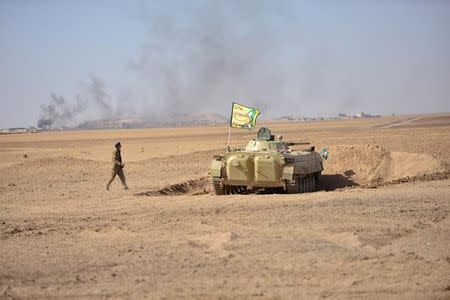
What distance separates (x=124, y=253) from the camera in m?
10.2

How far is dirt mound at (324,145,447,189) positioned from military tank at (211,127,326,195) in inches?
140

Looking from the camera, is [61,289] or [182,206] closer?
[61,289]

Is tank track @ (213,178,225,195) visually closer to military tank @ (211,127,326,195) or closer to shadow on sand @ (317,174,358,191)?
military tank @ (211,127,326,195)

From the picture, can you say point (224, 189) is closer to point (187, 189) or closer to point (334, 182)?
point (187, 189)

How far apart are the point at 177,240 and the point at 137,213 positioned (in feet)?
11.1

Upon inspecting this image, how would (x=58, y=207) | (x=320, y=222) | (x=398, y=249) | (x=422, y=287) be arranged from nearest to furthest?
(x=422, y=287), (x=398, y=249), (x=320, y=222), (x=58, y=207)

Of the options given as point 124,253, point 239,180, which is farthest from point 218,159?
point 124,253

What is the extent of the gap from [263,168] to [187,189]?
14.6 ft

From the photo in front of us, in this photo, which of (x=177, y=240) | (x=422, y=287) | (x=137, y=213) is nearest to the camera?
(x=422, y=287)

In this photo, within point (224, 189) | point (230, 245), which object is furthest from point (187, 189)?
point (230, 245)

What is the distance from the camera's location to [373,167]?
77.2 feet

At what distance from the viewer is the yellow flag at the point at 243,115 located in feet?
65.8

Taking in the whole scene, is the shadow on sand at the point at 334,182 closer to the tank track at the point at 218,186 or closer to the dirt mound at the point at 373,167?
the dirt mound at the point at 373,167

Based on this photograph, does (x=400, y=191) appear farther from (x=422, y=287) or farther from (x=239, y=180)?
(x=422, y=287)
